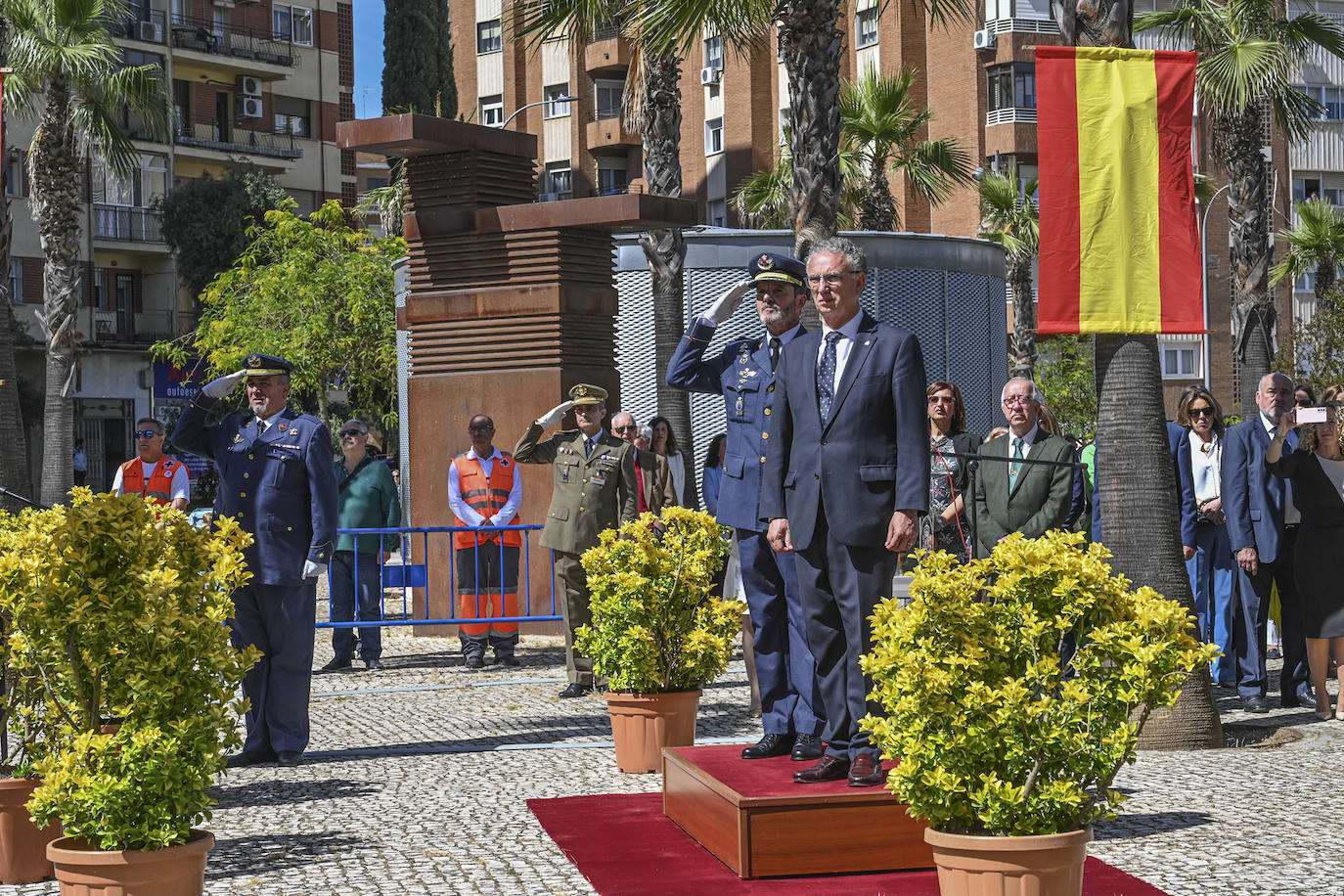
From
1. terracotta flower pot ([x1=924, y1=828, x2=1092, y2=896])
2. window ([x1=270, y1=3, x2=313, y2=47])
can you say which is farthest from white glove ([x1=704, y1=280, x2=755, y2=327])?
window ([x1=270, y1=3, x2=313, y2=47])

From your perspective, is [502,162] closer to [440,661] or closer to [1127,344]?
[440,661]

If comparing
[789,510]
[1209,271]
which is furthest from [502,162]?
[1209,271]

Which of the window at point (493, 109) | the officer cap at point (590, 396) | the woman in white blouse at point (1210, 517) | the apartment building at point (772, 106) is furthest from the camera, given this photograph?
the window at point (493, 109)

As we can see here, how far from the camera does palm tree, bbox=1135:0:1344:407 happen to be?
1033 inches

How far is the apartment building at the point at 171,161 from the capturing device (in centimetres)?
5275

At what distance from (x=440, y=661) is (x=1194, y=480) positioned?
21.1ft

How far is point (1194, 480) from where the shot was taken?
1179 cm

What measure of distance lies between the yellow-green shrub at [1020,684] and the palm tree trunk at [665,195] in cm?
1559

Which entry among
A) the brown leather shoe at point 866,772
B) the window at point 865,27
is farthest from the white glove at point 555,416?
the window at point 865,27

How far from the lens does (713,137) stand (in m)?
57.3

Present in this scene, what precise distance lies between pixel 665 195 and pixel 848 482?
15.4 meters

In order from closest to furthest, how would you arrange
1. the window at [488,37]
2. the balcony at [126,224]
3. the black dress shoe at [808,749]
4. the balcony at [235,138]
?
the black dress shoe at [808,749], the balcony at [126,224], the balcony at [235,138], the window at [488,37]

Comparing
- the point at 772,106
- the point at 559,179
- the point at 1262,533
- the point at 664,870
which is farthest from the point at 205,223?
the point at 664,870

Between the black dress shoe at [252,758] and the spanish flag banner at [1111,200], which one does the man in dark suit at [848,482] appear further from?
the black dress shoe at [252,758]
